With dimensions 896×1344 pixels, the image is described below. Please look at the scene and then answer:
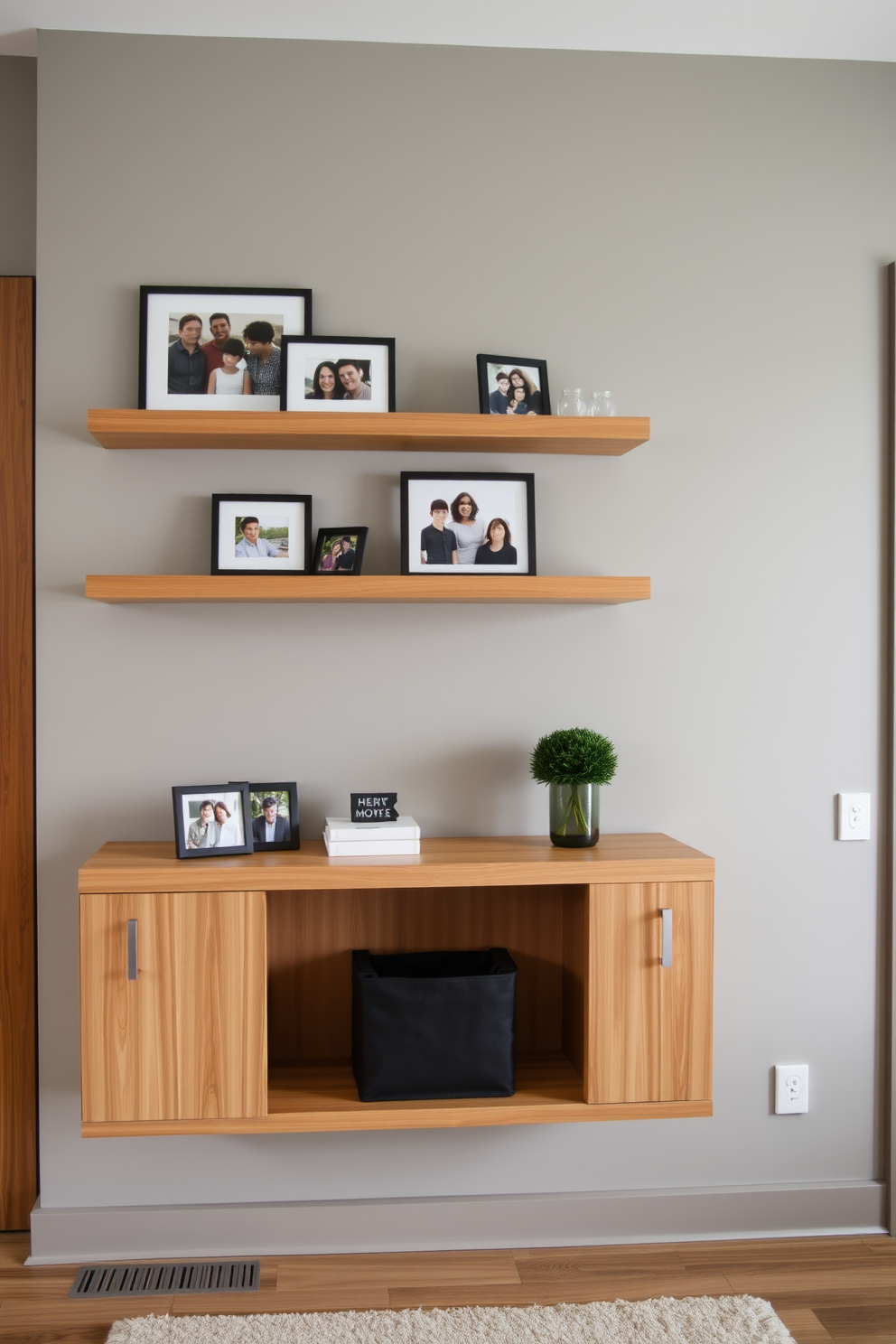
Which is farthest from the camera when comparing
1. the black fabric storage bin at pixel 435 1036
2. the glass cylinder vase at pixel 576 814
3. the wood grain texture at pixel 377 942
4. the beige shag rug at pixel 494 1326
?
the wood grain texture at pixel 377 942

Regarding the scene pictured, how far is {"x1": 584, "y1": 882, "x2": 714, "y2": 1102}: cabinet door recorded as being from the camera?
203 cm

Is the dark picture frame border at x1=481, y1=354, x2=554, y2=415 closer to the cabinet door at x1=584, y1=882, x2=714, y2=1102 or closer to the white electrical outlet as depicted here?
the cabinet door at x1=584, y1=882, x2=714, y2=1102

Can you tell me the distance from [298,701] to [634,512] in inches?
33.9

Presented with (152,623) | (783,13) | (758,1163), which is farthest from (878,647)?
(152,623)

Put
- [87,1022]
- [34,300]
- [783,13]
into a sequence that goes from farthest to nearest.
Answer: [34,300], [783,13], [87,1022]

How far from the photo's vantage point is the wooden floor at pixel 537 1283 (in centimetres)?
198

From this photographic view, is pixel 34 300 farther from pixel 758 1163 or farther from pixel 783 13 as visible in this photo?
pixel 758 1163

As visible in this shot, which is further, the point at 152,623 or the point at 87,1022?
the point at 152,623

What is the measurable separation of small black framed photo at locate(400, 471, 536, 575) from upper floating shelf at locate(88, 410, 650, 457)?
8 centimetres

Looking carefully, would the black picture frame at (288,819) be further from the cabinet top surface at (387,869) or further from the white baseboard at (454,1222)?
the white baseboard at (454,1222)

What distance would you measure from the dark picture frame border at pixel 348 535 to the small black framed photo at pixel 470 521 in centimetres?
9

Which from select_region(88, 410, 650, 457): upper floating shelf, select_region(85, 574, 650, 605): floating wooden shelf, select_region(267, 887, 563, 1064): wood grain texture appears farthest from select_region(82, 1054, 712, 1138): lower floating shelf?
select_region(88, 410, 650, 457): upper floating shelf

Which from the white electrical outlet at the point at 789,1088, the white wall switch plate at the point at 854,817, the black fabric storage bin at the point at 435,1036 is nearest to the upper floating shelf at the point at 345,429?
the white wall switch plate at the point at 854,817

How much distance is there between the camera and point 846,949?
7.76ft
